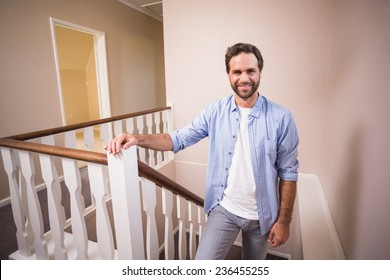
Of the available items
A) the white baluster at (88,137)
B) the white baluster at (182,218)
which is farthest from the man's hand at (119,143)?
the white baluster at (88,137)

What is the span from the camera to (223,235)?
1186mm

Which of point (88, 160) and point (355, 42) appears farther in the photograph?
point (355, 42)

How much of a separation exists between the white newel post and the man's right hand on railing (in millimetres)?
28

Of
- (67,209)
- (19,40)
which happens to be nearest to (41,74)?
(19,40)

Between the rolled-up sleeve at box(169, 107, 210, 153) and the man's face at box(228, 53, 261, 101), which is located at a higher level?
the man's face at box(228, 53, 261, 101)

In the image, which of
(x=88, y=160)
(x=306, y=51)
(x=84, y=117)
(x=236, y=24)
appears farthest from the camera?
(x=84, y=117)

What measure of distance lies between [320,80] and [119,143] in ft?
8.16

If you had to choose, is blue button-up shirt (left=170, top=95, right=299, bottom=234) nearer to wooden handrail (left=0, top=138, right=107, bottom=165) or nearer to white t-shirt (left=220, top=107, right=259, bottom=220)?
white t-shirt (left=220, top=107, right=259, bottom=220)

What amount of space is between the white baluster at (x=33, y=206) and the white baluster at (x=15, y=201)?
88mm

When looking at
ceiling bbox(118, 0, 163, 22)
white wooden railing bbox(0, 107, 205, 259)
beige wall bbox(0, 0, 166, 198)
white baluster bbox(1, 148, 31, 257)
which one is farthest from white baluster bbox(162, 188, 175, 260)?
ceiling bbox(118, 0, 163, 22)

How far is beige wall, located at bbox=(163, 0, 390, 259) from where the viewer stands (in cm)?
101

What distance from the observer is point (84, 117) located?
577 cm
